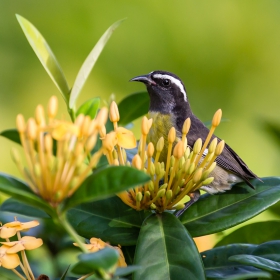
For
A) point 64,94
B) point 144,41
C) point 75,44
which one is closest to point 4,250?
point 64,94

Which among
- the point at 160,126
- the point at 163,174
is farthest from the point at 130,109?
the point at 163,174

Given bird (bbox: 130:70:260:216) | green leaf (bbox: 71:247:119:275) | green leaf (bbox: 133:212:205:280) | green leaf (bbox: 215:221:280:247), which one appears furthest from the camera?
bird (bbox: 130:70:260:216)

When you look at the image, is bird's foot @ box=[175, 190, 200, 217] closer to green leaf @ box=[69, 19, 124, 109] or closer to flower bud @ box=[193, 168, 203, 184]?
flower bud @ box=[193, 168, 203, 184]

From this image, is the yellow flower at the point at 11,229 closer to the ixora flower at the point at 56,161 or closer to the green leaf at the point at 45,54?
the ixora flower at the point at 56,161

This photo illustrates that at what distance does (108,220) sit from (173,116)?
1.53 metres

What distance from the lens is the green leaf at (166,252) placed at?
2029 millimetres

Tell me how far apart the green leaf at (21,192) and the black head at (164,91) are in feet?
6.84

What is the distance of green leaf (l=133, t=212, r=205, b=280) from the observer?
79.9 inches

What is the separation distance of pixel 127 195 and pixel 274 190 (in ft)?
2.18

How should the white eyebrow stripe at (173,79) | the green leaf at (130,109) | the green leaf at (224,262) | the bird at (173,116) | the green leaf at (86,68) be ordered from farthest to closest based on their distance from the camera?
the white eyebrow stripe at (173,79) < the bird at (173,116) < the green leaf at (130,109) < the green leaf at (86,68) < the green leaf at (224,262)

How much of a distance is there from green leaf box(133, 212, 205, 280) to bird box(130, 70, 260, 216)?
1050mm

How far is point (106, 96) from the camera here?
592 centimetres

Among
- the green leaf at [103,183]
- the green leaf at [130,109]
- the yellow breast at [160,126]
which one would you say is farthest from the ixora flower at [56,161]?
the yellow breast at [160,126]

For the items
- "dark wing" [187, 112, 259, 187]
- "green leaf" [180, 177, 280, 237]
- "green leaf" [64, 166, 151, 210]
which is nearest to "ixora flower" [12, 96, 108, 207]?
"green leaf" [64, 166, 151, 210]
